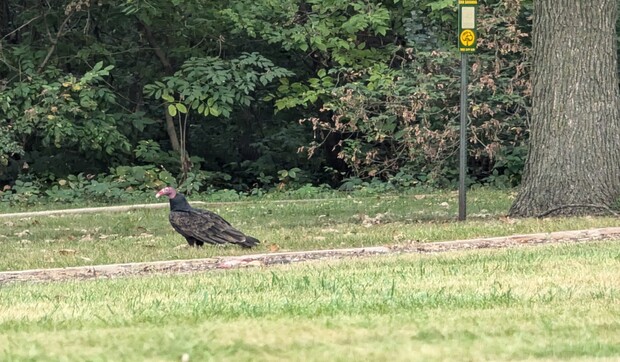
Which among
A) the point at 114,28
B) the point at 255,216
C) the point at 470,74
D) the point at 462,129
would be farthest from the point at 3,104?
the point at 462,129

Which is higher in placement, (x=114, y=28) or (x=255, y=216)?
(x=114, y=28)

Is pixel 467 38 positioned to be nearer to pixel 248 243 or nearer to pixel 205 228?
pixel 248 243

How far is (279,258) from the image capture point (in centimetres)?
1133

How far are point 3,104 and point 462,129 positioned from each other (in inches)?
414

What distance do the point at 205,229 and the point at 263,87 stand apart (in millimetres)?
12946

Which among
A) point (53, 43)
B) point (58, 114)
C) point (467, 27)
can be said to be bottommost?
point (58, 114)

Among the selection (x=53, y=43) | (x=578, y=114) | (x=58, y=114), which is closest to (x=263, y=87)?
(x=53, y=43)

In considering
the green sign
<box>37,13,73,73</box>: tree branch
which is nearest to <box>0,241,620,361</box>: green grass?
the green sign

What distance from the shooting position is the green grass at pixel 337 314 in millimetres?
5938

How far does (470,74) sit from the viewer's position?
2142 centimetres

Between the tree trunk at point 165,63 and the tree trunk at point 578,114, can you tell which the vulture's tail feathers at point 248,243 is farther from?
the tree trunk at point 165,63

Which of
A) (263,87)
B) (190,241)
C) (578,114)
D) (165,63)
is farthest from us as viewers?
(263,87)

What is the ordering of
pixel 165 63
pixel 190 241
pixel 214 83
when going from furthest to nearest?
pixel 165 63, pixel 214 83, pixel 190 241

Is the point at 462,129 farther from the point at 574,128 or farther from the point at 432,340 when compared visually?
the point at 432,340
